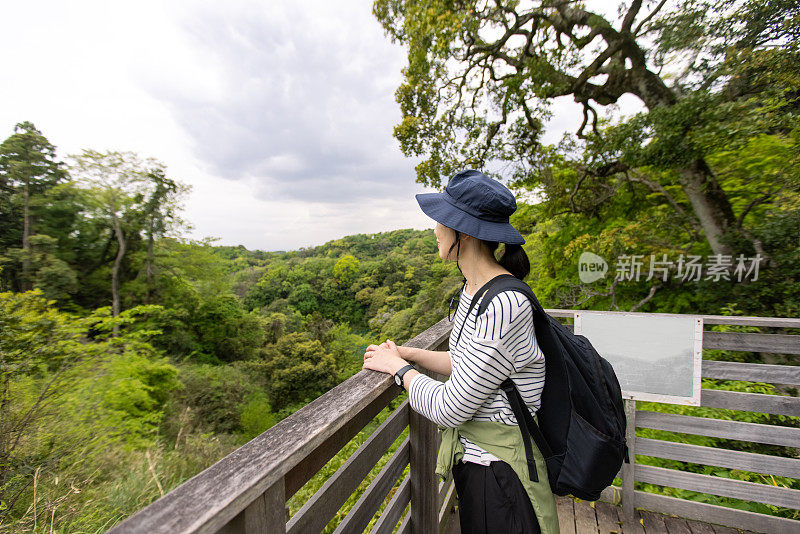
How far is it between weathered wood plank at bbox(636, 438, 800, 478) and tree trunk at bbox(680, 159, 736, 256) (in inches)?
179

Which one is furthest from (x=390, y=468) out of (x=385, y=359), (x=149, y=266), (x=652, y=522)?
(x=149, y=266)

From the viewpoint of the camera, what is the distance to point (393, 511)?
3.69 ft

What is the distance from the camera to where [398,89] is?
730 cm

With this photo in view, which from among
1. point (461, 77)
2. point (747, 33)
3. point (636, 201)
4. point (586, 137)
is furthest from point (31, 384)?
point (747, 33)

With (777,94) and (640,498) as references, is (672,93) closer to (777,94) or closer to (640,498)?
(777,94)

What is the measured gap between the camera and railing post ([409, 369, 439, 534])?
1.28 metres

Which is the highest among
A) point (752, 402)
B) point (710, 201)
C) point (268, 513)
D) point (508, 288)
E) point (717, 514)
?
point (710, 201)

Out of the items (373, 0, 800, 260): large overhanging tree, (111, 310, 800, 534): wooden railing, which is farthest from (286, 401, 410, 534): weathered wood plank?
(373, 0, 800, 260): large overhanging tree

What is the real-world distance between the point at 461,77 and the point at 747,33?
4362 mm

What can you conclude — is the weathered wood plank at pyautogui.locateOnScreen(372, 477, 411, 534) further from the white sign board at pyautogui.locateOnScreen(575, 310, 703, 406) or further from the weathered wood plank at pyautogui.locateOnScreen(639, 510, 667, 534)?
the weathered wood plank at pyautogui.locateOnScreen(639, 510, 667, 534)

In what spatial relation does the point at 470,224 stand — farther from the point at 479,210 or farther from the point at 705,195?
the point at 705,195

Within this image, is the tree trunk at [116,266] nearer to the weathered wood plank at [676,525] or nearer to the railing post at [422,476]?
the railing post at [422,476]

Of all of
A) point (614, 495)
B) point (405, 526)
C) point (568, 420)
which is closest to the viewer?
point (568, 420)

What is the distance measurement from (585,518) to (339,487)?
1.97m
